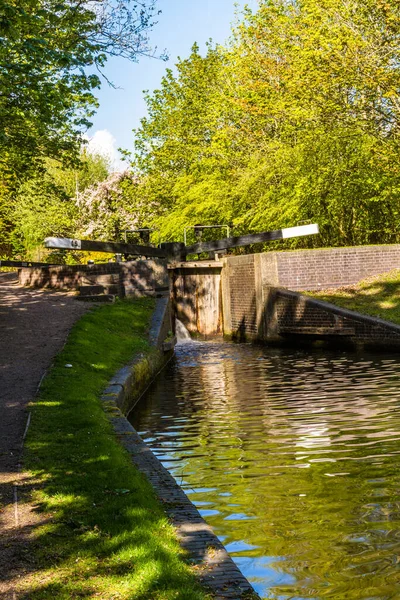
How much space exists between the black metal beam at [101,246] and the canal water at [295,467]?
18.7ft

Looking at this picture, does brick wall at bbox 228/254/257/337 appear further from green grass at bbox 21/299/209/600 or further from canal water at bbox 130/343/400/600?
green grass at bbox 21/299/209/600

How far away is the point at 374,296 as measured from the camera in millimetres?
25719

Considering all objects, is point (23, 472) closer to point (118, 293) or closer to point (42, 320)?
point (42, 320)

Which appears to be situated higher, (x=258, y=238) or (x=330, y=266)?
(x=258, y=238)

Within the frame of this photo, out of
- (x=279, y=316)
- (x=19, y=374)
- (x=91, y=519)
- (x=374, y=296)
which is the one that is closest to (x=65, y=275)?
(x=279, y=316)

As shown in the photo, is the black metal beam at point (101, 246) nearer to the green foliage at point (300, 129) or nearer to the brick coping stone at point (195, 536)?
the green foliage at point (300, 129)

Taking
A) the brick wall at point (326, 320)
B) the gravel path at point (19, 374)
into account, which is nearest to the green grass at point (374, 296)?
the brick wall at point (326, 320)

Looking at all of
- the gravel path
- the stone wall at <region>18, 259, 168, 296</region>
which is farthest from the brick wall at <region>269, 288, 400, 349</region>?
the gravel path

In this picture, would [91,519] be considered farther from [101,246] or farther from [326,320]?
[101,246]

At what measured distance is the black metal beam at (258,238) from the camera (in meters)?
25.4

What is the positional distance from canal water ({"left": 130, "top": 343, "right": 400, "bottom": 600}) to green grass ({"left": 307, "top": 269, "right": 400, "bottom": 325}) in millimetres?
5167

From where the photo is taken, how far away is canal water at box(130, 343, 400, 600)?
5996mm

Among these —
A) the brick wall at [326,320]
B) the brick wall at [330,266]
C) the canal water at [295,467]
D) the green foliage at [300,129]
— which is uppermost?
the green foliage at [300,129]

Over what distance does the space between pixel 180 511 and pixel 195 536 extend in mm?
656
